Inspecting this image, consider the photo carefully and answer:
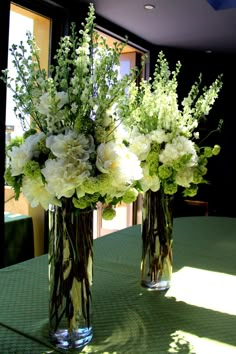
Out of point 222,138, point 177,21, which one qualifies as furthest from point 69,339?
point 222,138

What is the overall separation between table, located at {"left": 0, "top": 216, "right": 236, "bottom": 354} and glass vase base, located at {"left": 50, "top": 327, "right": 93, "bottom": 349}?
0.02 metres

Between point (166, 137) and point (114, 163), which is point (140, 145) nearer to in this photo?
point (166, 137)

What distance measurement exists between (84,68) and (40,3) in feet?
8.48

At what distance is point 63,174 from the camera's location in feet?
2.49

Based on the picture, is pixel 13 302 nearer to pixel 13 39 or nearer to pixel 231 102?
pixel 13 39

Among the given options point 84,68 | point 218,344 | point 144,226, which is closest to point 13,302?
point 144,226

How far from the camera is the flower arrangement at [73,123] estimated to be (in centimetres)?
77

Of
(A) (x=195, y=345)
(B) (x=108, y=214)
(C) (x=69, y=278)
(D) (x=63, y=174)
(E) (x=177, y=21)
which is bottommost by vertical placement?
(A) (x=195, y=345)

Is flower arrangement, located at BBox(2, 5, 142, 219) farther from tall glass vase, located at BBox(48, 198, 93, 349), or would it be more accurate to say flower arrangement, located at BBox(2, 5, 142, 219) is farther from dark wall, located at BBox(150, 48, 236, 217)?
dark wall, located at BBox(150, 48, 236, 217)

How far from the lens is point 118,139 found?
875 mm

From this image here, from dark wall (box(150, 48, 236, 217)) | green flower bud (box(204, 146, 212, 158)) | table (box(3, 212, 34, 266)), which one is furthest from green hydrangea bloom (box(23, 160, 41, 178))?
dark wall (box(150, 48, 236, 217))

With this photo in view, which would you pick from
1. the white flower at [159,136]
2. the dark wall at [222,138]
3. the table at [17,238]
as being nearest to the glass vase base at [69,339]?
the white flower at [159,136]

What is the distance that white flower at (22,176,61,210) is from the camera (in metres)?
0.82

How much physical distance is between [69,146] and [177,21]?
3312 mm
